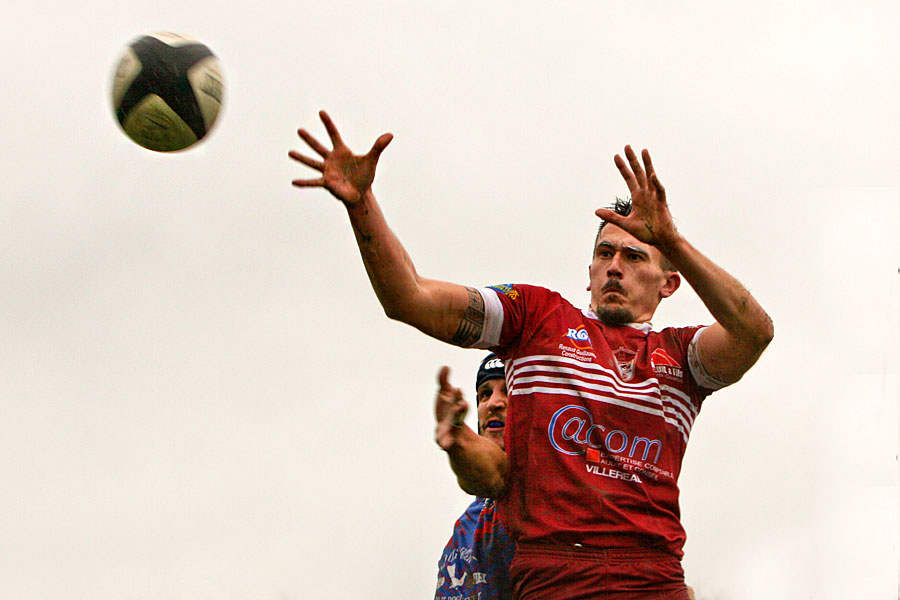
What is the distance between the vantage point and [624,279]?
6.84 m

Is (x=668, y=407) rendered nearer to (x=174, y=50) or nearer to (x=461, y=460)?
(x=461, y=460)

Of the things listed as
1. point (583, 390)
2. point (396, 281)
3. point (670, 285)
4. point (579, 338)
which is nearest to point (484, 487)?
point (583, 390)

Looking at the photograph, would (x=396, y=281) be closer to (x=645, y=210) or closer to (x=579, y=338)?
(x=579, y=338)

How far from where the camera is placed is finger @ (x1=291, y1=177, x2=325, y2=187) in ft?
18.2

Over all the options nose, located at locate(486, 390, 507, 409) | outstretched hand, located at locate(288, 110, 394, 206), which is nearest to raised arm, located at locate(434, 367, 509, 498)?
outstretched hand, located at locate(288, 110, 394, 206)

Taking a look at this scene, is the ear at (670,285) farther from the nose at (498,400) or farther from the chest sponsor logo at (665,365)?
the nose at (498,400)

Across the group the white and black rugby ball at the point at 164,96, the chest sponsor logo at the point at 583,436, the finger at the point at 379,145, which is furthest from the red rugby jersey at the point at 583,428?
the white and black rugby ball at the point at 164,96

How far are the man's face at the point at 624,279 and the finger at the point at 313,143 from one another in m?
2.04

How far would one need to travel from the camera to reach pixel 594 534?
5727mm

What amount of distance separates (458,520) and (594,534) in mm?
2513

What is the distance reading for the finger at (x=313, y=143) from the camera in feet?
18.5

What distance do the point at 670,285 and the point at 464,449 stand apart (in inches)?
89.7

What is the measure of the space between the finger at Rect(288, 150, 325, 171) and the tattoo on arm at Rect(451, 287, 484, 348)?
1069mm

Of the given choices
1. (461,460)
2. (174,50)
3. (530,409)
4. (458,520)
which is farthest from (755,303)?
(174,50)
